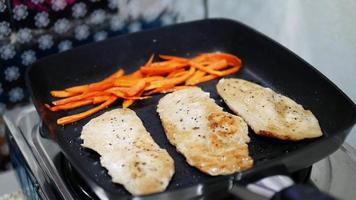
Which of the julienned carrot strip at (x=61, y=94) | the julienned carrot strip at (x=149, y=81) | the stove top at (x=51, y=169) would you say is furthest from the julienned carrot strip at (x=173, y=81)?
the stove top at (x=51, y=169)

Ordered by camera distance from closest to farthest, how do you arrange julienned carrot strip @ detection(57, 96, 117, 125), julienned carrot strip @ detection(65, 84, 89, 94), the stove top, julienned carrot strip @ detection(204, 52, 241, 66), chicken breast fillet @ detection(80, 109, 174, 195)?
chicken breast fillet @ detection(80, 109, 174, 195) → the stove top → julienned carrot strip @ detection(57, 96, 117, 125) → julienned carrot strip @ detection(65, 84, 89, 94) → julienned carrot strip @ detection(204, 52, 241, 66)

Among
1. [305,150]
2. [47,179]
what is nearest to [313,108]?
[305,150]

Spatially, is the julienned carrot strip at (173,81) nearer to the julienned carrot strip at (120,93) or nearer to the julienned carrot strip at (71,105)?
the julienned carrot strip at (120,93)

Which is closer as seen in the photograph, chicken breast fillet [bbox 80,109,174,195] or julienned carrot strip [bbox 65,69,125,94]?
chicken breast fillet [bbox 80,109,174,195]

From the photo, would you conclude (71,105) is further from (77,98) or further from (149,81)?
(149,81)

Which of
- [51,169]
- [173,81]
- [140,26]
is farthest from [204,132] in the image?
[140,26]

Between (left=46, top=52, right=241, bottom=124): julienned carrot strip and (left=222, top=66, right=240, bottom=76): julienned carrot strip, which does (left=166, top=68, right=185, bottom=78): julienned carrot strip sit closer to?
(left=46, top=52, right=241, bottom=124): julienned carrot strip

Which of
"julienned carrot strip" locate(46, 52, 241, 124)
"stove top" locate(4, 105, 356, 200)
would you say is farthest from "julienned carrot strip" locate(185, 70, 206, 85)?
"stove top" locate(4, 105, 356, 200)

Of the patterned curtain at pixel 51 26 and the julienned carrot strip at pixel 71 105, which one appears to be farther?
the patterned curtain at pixel 51 26
